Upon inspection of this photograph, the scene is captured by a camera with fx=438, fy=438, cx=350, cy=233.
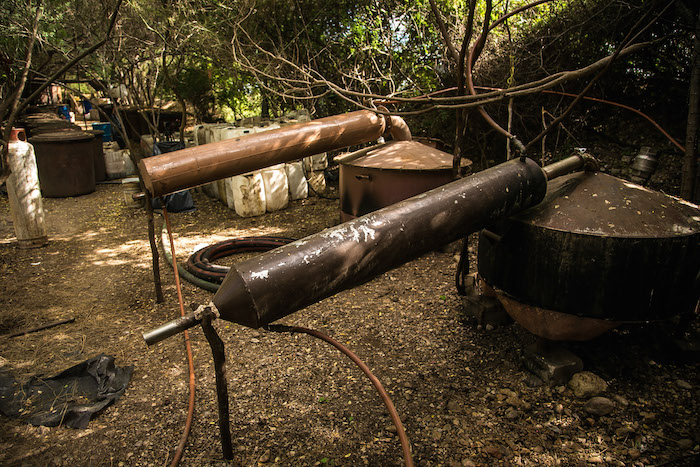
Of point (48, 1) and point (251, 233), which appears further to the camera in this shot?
point (48, 1)

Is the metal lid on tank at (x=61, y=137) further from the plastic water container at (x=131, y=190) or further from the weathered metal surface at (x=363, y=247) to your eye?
the weathered metal surface at (x=363, y=247)

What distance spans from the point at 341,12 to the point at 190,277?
246 inches

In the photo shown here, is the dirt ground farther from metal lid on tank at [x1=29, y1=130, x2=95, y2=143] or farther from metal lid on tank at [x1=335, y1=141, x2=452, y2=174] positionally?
metal lid on tank at [x1=29, y1=130, x2=95, y2=143]

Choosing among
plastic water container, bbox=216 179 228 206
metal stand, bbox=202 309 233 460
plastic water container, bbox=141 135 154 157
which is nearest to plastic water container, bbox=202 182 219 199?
plastic water container, bbox=216 179 228 206

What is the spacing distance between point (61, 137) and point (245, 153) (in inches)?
253

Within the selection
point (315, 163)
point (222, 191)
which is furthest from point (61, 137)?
point (315, 163)

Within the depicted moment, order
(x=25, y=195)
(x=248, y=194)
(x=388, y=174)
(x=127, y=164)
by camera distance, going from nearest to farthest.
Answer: (x=388, y=174) < (x=25, y=195) < (x=248, y=194) < (x=127, y=164)

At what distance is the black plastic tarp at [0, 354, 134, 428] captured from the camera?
2.95 m

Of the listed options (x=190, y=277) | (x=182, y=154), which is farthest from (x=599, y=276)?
(x=190, y=277)

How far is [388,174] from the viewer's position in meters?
5.38

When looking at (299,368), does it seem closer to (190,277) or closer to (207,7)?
(190,277)

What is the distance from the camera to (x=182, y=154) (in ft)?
13.6

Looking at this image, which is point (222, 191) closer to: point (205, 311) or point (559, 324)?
point (205, 311)

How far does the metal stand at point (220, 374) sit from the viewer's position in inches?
82.9
